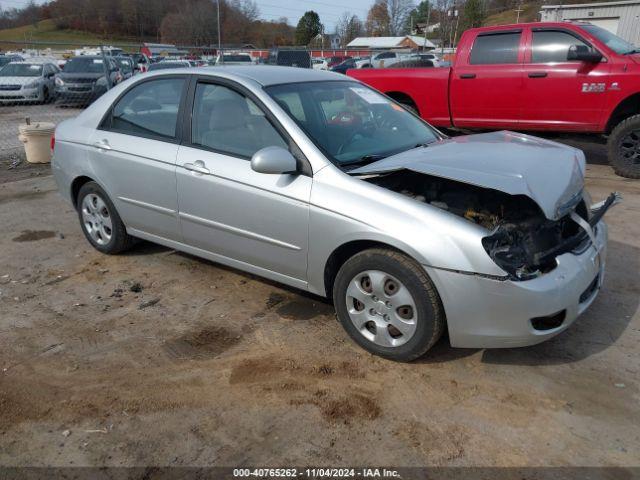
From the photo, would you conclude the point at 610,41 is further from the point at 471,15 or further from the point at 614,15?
the point at 471,15

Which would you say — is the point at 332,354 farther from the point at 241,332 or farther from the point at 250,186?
the point at 250,186

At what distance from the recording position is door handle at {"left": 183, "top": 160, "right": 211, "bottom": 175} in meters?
3.88

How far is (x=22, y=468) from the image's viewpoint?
252 centimetres

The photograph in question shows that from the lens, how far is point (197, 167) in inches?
155

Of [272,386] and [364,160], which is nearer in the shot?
[272,386]

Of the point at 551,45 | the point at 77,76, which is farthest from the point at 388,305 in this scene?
the point at 77,76

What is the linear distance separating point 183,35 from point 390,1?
121 ft

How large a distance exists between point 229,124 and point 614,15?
2560 cm

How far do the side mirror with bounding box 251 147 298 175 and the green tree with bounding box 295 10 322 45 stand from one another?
6989cm

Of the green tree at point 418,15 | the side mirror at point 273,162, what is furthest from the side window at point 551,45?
the green tree at point 418,15

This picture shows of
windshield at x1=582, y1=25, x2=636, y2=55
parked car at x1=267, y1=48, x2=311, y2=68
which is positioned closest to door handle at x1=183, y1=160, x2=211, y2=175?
windshield at x1=582, y1=25, x2=636, y2=55

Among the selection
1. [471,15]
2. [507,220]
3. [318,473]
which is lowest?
[318,473]

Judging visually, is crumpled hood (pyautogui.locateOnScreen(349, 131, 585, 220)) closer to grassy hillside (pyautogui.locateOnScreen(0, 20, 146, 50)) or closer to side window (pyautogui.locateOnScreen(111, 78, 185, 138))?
side window (pyautogui.locateOnScreen(111, 78, 185, 138))

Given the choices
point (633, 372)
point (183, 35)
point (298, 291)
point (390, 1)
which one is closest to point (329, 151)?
point (298, 291)
